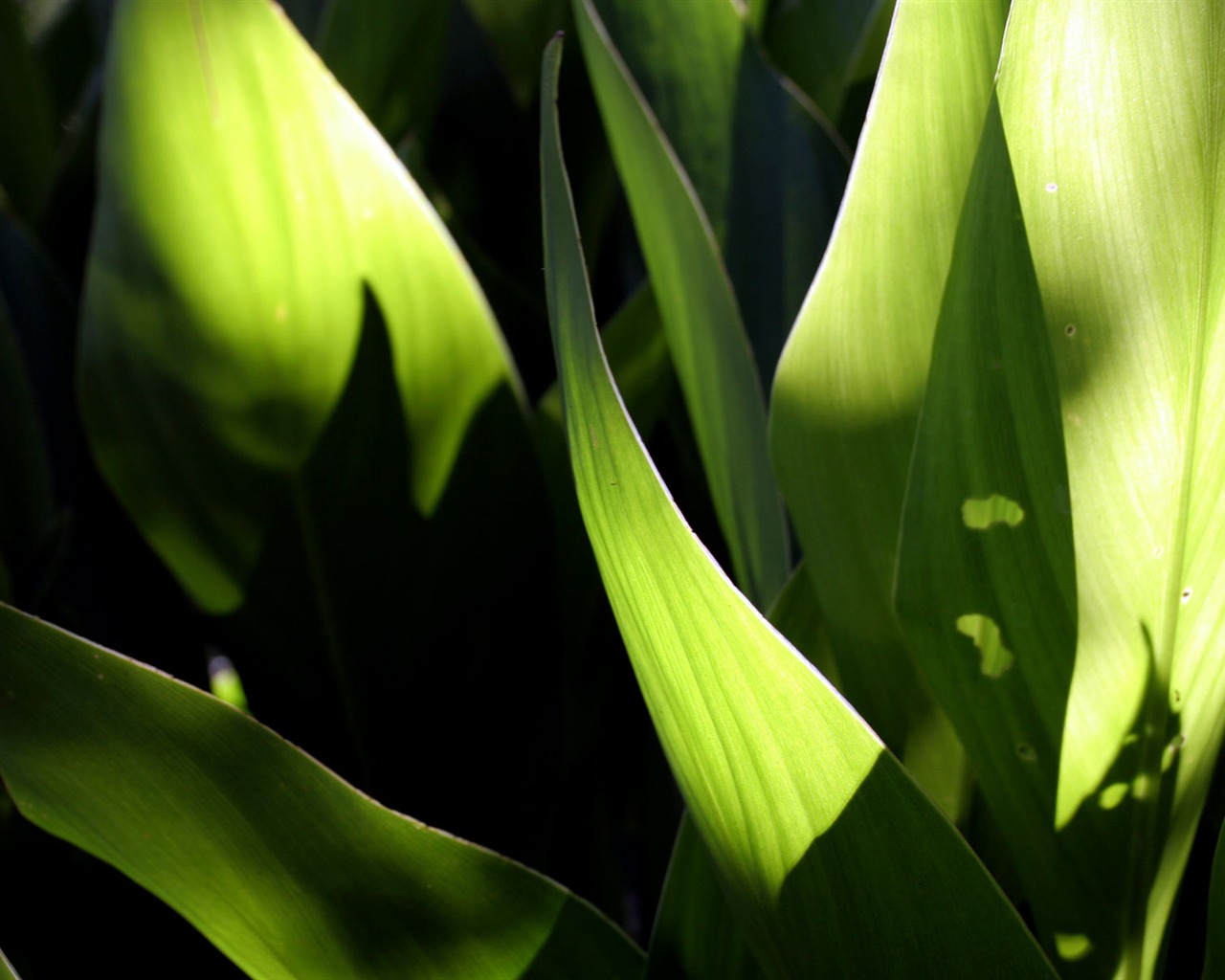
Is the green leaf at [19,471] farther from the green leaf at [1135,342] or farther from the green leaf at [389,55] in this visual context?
the green leaf at [1135,342]

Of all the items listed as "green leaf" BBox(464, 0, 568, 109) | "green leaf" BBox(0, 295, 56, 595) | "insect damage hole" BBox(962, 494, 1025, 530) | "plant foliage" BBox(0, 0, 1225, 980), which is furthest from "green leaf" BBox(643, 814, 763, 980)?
"green leaf" BBox(464, 0, 568, 109)

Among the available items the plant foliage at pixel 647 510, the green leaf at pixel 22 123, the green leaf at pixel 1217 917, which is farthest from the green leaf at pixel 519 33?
the green leaf at pixel 1217 917

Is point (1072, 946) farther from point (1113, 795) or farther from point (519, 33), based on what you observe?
point (519, 33)

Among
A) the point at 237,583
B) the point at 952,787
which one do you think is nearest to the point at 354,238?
the point at 237,583

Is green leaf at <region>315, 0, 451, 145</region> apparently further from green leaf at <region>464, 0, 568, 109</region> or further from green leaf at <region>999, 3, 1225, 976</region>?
green leaf at <region>999, 3, 1225, 976</region>

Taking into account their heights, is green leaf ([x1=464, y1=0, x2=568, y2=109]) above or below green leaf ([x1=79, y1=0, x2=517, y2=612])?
above

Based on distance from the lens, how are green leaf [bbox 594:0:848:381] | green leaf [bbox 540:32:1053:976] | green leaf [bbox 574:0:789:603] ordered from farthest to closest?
green leaf [bbox 594:0:848:381] → green leaf [bbox 574:0:789:603] → green leaf [bbox 540:32:1053:976]
